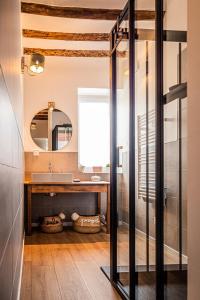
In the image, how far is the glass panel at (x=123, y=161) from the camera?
2809mm

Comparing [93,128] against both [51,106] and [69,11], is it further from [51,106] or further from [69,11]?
[69,11]

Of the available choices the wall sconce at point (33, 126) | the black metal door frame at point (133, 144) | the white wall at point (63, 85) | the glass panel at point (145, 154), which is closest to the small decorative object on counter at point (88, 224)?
Answer: the white wall at point (63, 85)

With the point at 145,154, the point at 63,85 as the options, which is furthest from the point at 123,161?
the point at 63,85

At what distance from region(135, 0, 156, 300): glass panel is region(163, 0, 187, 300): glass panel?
0.60 ft

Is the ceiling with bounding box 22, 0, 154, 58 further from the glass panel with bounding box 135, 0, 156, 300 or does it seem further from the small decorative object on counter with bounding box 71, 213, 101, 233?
the small decorative object on counter with bounding box 71, 213, 101, 233

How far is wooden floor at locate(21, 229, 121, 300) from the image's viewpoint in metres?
2.77

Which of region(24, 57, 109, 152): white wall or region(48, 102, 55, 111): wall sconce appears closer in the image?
region(24, 57, 109, 152): white wall

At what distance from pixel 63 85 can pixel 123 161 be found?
135 inches

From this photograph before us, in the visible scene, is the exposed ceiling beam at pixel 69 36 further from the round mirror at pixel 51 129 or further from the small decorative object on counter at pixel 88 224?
the small decorative object on counter at pixel 88 224

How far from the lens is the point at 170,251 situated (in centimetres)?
200

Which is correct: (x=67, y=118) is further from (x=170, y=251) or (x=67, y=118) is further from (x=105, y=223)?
(x=170, y=251)

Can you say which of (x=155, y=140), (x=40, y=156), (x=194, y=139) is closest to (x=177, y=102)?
(x=155, y=140)

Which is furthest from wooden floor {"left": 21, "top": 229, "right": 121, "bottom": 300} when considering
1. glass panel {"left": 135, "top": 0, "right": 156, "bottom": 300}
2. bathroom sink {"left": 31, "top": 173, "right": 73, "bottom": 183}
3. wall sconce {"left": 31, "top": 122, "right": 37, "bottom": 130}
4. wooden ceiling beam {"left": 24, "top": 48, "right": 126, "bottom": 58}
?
wooden ceiling beam {"left": 24, "top": 48, "right": 126, "bottom": 58}

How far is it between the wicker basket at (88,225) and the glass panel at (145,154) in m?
2.93
